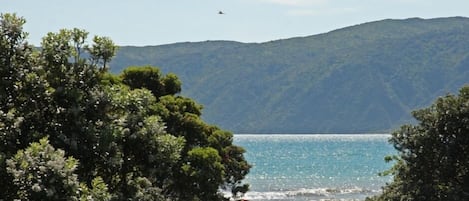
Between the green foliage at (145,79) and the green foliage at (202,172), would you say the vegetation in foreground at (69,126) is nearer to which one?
the green foliage at (202,172)

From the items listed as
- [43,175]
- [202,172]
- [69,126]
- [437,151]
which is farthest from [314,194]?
[43,175]

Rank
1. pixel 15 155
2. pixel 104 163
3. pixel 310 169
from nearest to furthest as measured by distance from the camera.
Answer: pixel 15 155 → pixel 104 163 → pixel 310 169

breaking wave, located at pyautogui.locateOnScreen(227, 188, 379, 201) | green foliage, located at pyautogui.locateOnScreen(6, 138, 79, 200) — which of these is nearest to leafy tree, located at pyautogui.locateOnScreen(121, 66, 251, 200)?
green foliage, located at pyautogui.locateOnScreen(6, 138, 79, 200)

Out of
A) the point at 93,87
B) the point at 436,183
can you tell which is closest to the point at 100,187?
the point at 93,87

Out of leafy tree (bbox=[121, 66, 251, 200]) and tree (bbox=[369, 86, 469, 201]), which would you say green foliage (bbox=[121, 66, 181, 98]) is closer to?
leafy tree (bbox=[121, 66, 251, 200])

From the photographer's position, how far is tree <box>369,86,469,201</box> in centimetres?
3325

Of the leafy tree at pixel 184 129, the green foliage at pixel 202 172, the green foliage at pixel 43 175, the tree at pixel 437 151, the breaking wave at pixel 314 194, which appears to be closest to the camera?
the green foliage at pixel 43 175

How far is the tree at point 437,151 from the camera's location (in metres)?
33.2

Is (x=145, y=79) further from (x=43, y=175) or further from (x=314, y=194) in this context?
(x=314, y=194)

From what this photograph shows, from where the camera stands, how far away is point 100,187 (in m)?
15.7

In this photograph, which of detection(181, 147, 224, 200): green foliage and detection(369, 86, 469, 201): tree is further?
detection(369, 86, 469, 201): tree

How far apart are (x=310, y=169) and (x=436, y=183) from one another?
12336 cm

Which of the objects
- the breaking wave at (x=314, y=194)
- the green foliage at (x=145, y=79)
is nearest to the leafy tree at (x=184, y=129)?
the green foliage at (x=145, y=79)

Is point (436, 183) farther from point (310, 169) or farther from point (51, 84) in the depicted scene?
point (310, 169)
